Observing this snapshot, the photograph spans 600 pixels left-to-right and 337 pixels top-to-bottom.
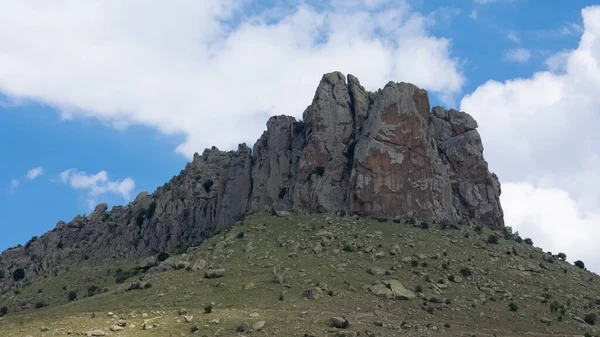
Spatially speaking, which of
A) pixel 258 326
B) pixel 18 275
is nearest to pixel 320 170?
pixel 258 326

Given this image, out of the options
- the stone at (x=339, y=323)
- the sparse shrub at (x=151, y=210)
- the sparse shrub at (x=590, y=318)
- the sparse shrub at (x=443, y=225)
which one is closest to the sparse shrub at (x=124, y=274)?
the sparse shrub at (x=151, y=210)

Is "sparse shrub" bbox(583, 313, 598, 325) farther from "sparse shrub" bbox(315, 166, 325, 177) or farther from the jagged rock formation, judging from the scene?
"sparse shrub" bbox(315, 166, 325, 177)

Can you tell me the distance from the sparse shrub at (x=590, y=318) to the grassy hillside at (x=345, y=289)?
0.12 m

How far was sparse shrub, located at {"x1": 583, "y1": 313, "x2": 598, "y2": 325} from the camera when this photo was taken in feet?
202

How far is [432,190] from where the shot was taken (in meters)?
86.1

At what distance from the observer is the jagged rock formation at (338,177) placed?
8525 cm

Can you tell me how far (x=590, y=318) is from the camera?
61938 mm

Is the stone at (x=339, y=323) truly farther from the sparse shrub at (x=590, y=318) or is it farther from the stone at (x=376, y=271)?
the sparse shrub at (x=590, y=318)

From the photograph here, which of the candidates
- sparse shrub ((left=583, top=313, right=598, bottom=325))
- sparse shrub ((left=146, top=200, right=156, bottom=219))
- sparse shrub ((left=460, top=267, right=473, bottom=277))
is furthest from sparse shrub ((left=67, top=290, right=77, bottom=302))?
sparse shrub ((left=583, top=313, right=598, bottom=325))

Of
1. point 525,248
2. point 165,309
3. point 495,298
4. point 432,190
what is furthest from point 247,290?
point 525,248

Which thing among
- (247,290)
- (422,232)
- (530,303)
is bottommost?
(530,303)

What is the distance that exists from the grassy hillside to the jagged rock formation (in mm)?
4728

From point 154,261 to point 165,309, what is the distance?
28598 millimetres

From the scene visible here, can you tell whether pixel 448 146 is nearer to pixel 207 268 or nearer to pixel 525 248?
pixel 525 248
